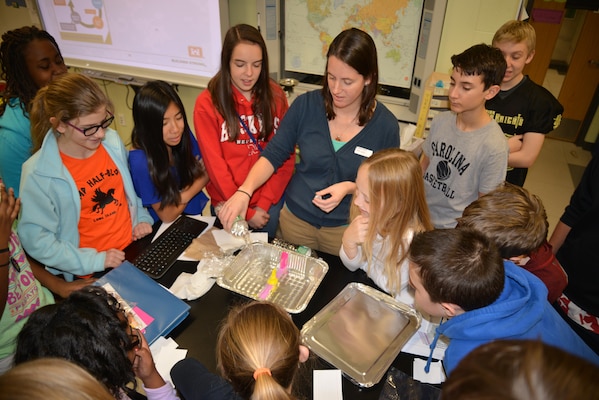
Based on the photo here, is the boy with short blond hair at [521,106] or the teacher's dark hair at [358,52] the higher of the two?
the teacher's dark hair at [358,52]

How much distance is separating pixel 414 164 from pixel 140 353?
4.06ft

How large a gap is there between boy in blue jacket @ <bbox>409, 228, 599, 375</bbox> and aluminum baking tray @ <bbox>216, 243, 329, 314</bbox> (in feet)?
1.70

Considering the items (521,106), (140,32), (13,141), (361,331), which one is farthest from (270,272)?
(140,32)

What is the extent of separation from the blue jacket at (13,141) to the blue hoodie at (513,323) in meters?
2.26

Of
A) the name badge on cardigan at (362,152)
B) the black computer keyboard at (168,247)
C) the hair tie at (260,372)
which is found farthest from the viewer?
the name badge on cardigan at (362,152)

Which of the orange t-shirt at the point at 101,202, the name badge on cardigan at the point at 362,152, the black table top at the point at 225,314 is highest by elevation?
the name badge on cardigan at the point at 362,152

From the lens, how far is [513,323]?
1.12 meters

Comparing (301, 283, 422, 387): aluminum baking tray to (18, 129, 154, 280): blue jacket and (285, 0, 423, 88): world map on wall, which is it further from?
(285, 0, 423, 88): world map on wall

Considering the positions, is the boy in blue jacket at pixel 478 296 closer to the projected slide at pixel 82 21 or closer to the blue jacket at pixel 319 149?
the blue jacket at pixel 319 149

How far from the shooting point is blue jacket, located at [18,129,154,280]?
1593 millimetres

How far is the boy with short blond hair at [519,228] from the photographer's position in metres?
1.42

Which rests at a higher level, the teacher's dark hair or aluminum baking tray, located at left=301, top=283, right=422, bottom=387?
the teacher's dark hair

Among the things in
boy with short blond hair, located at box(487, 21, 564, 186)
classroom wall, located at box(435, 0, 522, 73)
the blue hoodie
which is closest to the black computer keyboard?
the blue hoodie

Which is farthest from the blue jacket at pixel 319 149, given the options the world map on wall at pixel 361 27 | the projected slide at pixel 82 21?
the projected slide at pixel 82 21
